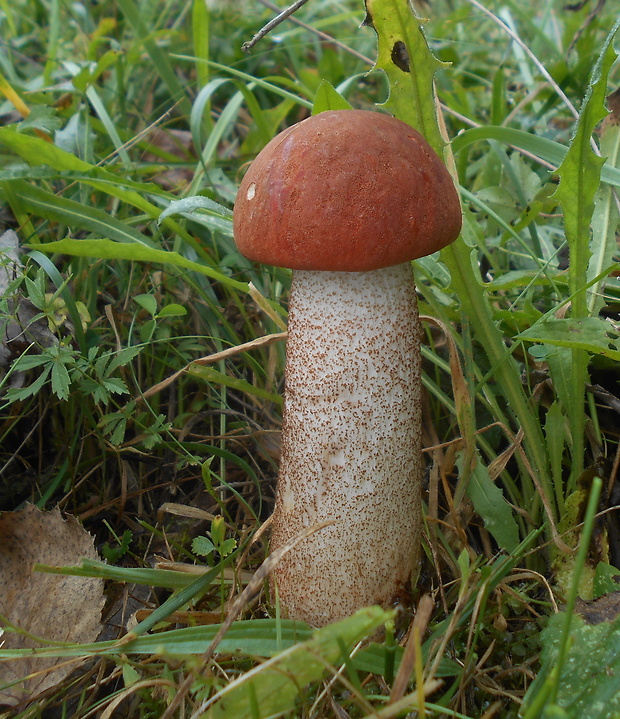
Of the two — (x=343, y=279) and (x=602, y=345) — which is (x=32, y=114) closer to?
(x=343, y=279)

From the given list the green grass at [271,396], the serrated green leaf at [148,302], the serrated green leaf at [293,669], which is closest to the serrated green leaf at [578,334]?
the green grass at [271,396]

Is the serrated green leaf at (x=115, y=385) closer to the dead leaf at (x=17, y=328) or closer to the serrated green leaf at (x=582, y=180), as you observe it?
the dead leaf at (x=17, y=328)

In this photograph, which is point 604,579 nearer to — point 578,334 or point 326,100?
point 578,334

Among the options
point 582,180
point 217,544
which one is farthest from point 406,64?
point 217,544

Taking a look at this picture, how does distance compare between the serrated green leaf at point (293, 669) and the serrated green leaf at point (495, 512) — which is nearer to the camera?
the serrated green leaf at point (293, 669)

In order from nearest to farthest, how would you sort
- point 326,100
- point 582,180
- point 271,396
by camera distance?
point 582,180
point 326,100
point 271,396

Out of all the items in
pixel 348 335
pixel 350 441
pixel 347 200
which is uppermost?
pixel 347 200
